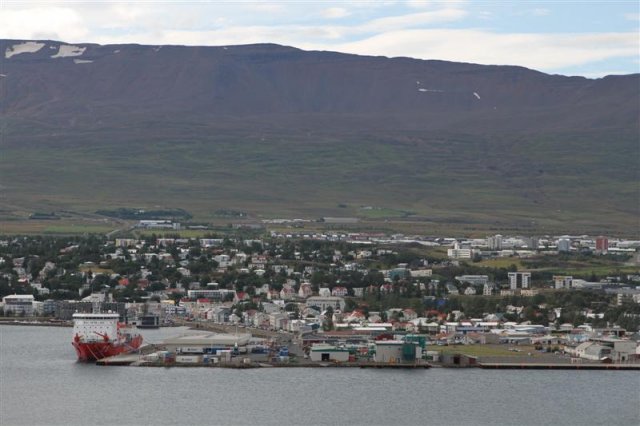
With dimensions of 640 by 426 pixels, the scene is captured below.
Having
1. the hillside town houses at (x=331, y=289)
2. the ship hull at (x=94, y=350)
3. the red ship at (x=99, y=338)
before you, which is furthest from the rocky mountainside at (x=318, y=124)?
the ship hull at (x=94, y=350)

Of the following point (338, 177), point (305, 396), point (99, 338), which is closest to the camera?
point (305, 396)

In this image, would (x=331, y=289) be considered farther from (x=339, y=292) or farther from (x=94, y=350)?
(x=94, y=350)

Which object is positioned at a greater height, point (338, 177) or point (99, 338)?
point (338, 177)

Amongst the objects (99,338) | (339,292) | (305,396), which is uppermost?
(339,292)

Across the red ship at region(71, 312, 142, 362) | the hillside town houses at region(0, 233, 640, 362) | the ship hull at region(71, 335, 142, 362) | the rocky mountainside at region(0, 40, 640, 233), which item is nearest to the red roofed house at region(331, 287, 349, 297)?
the hillside town houses at region(0, 233, 640, 362)

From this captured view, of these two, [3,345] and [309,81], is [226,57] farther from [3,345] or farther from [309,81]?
[3,345]

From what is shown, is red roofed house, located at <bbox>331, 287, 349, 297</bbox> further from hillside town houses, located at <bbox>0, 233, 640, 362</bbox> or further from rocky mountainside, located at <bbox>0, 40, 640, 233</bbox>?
rocky mountainside, located at <bbox>0, 40, 640, 233</bbox>

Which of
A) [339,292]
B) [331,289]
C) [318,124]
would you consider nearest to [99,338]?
[339,292]
